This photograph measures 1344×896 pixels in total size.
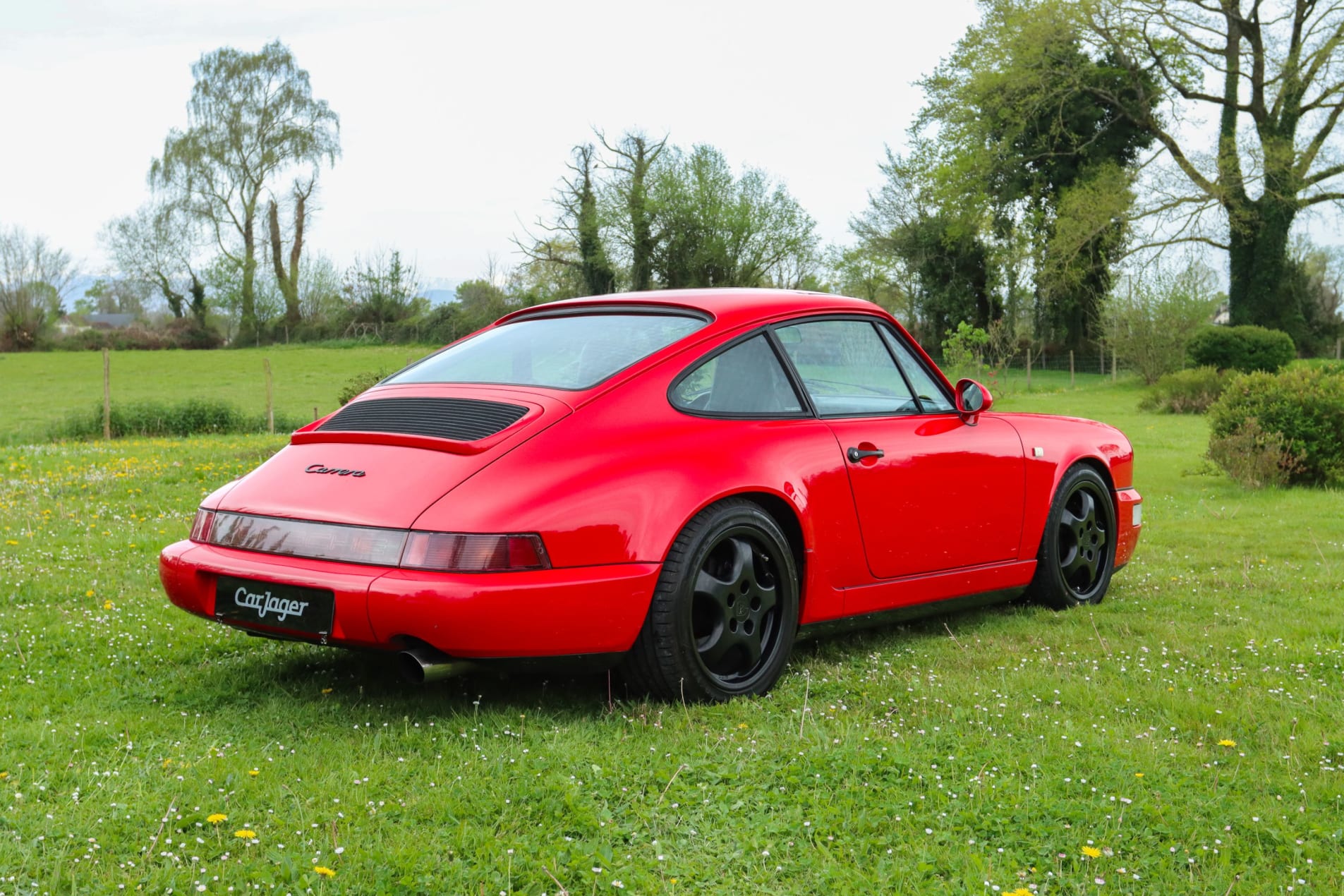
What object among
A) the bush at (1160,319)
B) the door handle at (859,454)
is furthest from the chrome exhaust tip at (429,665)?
the bush at (1160,319)

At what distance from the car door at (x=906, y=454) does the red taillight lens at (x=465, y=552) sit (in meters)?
1.48

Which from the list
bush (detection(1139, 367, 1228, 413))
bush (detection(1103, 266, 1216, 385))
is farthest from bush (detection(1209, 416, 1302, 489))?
bush (detection(1103, 266, 1216, 385))

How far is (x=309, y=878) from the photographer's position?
2564 millimetres

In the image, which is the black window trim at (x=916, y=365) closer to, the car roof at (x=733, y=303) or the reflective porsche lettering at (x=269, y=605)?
the car roof at (x=733, y=303)

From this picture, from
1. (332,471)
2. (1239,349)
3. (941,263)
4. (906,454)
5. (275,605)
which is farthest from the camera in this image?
(941,263)

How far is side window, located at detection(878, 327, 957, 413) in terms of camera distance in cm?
504

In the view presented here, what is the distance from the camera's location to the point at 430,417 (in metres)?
3.96

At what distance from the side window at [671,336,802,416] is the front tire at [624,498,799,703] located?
1.25ft

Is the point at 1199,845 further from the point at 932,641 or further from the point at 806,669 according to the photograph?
the point at 932,641

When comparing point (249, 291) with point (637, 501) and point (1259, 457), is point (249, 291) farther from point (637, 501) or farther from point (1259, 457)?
point (637, 501)

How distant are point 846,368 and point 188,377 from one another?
3944 cm

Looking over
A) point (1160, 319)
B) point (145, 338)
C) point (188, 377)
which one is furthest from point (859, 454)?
point (145, 338)

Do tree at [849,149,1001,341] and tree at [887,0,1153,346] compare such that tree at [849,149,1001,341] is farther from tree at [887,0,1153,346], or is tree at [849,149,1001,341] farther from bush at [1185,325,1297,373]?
bush at [1185,325,1297,373]

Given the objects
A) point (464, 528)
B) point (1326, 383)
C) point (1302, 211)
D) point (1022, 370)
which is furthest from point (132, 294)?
point (464, 528)
